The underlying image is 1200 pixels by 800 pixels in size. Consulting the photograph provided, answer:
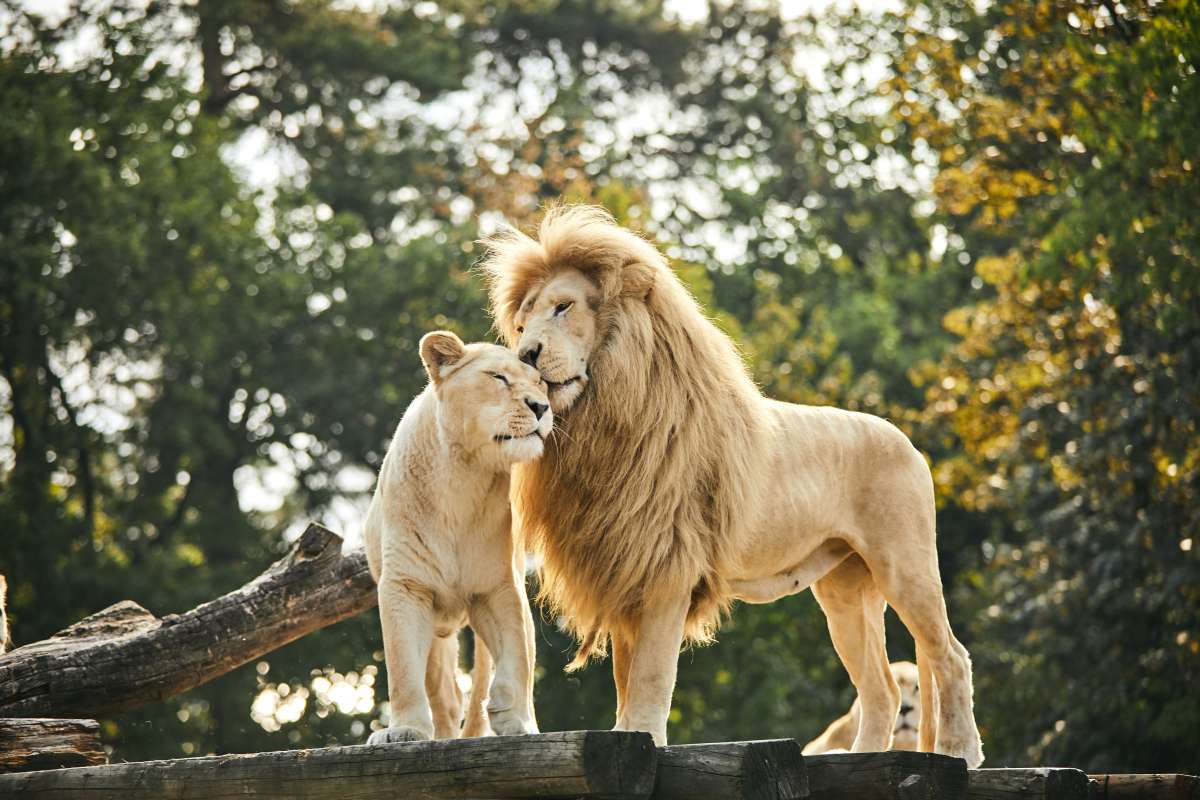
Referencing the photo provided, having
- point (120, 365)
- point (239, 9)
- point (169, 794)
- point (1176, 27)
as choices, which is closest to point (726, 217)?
point (239, 9)

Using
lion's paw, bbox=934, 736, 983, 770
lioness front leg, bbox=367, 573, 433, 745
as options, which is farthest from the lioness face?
lion's paw, bbox=934, 736, 983, 770

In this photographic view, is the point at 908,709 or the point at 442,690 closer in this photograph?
the point at 442,690

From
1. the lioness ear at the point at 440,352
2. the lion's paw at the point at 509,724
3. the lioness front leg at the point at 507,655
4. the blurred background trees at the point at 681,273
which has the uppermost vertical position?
the lioness ear at the point at 440,352

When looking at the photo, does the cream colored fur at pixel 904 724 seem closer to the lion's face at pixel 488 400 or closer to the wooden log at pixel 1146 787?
the wooden log at pixel 1146 787

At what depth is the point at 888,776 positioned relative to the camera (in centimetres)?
516

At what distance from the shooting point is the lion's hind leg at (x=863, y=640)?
6684 millimetres

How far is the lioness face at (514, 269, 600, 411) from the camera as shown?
224 inches

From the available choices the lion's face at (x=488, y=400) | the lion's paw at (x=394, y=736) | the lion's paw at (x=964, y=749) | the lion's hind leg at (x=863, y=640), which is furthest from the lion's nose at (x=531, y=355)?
the lion's paw at (x=964, y=749)

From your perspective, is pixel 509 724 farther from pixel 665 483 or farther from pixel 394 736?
pixel 665 483

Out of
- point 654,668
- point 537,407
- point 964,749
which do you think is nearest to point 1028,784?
point 964,749

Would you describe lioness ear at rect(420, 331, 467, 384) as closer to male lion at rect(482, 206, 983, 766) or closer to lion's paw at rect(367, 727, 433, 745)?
male lion at rect(482, 206, 983, 766)

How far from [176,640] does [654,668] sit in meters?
2.89

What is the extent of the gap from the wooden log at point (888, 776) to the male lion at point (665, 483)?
561 mm

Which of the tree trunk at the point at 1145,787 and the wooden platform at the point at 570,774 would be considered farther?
the tree trunk at the point at 1145,787
